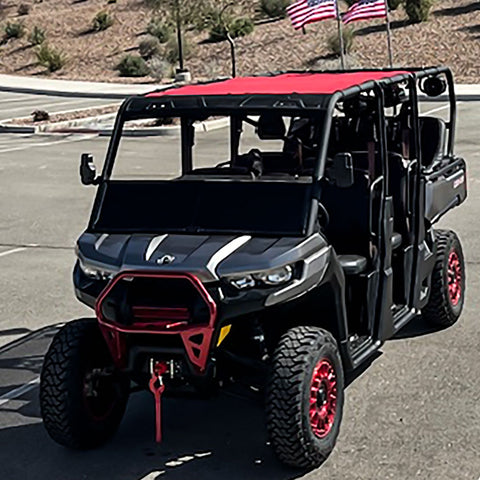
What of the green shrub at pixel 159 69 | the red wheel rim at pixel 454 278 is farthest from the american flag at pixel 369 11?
the red wheel rim at pixel 454 278

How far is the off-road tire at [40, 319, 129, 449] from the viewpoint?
6.45m

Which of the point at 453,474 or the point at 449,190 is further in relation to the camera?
the point at 449,190

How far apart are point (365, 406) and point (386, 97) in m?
2.27

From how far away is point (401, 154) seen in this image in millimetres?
8281

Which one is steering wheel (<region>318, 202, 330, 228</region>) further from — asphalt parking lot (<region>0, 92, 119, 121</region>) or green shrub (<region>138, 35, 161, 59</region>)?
green shrub (<region>138, 35, 161, 59</region>)

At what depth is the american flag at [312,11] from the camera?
27344 millimetres

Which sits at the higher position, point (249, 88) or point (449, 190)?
point (249, 88)

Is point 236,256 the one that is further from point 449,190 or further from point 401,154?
point 449,190

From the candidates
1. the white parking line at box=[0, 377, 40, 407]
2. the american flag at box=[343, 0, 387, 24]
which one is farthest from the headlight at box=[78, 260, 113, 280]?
the american flag at box=[343, 0, 387, 24]

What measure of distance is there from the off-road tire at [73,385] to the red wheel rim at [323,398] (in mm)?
1223

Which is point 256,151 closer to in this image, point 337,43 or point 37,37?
point 337,43

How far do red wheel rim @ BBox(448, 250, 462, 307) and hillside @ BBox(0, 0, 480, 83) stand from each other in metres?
26.5

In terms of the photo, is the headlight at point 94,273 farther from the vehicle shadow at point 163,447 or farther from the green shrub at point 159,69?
the green shrub at point 159,69

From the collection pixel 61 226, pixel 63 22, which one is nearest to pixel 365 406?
pixel 61 226
